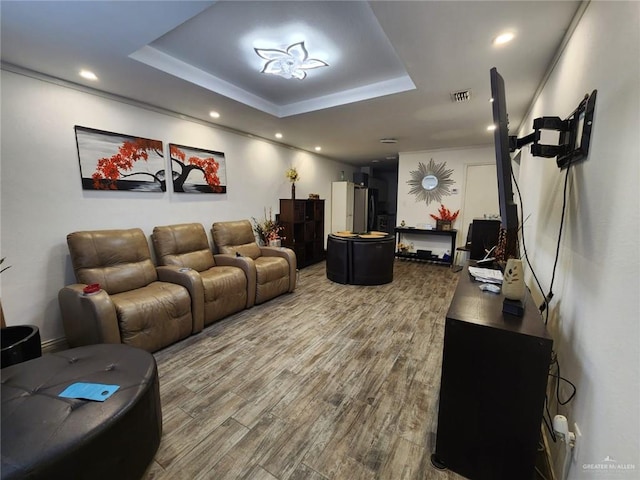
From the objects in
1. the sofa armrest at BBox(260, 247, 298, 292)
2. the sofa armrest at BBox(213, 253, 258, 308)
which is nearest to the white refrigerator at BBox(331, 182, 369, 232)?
the sofa armrest at BBox(260, 247, 298, 292)

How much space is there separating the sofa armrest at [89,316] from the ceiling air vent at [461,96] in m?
3.68

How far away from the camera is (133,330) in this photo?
2209 millimetres

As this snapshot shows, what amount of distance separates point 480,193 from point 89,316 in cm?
623

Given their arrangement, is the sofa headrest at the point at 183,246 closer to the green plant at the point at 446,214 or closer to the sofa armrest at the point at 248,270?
the sofa armrest at the point at 248,270

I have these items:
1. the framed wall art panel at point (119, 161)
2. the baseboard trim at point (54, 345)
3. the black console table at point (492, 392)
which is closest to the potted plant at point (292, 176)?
the framed wall art panel at point (119, 161)

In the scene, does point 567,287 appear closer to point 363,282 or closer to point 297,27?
point 297,27

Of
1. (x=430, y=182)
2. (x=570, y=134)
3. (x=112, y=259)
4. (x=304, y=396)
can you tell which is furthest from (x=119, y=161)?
(x=430, y=182)

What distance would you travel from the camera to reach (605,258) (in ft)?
3.37

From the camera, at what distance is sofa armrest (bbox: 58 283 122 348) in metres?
2.05

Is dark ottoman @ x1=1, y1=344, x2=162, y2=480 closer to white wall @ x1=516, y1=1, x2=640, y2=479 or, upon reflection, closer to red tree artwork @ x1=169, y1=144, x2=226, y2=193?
white wall @ x1=516, y1=1, x2=640, y2=479

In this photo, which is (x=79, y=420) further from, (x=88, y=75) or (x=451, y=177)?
(x=451, y=177)

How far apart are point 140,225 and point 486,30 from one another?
3.69 metres

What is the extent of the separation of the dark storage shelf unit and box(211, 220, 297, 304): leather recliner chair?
1.03m

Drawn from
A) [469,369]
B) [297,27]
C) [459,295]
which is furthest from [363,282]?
[297,27]
